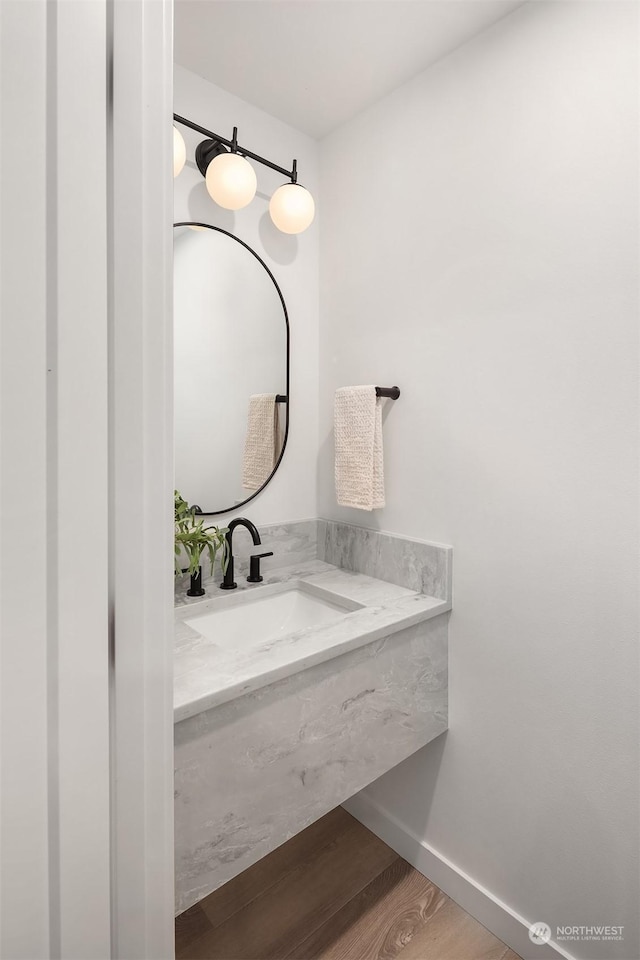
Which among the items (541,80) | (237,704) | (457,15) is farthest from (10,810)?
(457,15)

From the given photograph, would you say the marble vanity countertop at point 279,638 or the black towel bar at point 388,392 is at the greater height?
the black towel bar at point 388,392

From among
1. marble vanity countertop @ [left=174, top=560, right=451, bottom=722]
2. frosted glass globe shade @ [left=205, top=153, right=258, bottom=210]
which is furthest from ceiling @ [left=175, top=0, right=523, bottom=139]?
marble vanity countertop @ [left=174, top=560, right=451, bottom=722]

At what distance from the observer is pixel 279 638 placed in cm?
119

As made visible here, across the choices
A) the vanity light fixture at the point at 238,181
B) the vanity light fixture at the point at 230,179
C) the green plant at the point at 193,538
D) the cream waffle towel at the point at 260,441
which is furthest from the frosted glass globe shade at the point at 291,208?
the green plant at the point at 193,538

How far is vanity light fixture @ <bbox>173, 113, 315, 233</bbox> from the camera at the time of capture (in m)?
1.37

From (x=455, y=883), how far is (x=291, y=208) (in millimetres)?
2097

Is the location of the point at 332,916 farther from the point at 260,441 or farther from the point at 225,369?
the point at 225,369

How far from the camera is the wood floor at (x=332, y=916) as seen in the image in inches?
49.9

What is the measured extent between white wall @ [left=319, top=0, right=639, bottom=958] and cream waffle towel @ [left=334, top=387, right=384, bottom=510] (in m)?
0.07

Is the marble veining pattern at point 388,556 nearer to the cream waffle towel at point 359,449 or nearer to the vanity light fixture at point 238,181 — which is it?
the cream waffle towel at point 359,449

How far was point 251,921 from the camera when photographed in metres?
1.35

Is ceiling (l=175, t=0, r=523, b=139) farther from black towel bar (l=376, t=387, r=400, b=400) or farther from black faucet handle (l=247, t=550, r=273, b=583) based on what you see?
black faucet handle (l=247, t=550, r=273, b=583)

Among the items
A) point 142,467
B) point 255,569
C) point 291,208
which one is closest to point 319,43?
point 291,208

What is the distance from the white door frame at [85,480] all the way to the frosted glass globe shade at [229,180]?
0.80 metres
